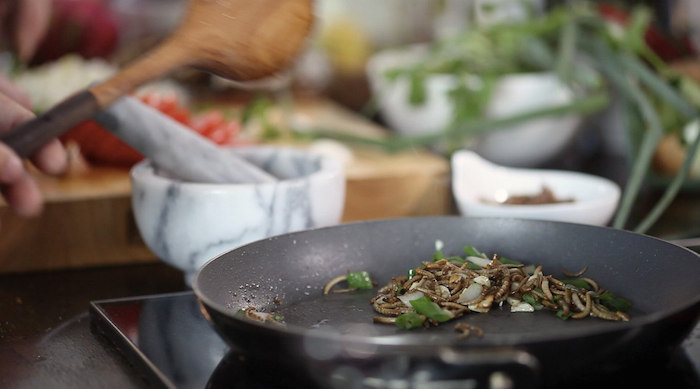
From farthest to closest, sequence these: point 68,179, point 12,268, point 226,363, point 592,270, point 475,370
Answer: point 68,179 → point 12,268 → point 592,270 → point 226,363 → point 475,370

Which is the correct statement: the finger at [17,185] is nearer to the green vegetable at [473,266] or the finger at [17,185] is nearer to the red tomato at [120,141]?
the green vegetable at [473,266]

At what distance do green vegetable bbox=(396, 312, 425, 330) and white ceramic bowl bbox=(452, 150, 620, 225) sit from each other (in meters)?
0.36

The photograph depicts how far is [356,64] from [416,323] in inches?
75.8

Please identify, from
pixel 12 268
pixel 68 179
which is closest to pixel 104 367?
pixel 12 268

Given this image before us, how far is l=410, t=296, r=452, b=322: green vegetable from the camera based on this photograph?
72 centimetres

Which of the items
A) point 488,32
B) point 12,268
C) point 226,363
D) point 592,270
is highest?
point 488,32

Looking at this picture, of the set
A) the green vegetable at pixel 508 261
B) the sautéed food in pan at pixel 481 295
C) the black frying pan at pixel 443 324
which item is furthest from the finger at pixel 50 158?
the green vegetable at pixel 508 261

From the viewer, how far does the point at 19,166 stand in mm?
732

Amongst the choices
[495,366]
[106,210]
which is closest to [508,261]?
[495,366]

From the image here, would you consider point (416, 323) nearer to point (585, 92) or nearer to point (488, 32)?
point (585, 92)

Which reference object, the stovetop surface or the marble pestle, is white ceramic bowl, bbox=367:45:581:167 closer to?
the marble pestle

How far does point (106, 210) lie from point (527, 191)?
62 centimetres

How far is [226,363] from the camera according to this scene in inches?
28.0

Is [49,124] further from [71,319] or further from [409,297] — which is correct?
[409,297]
